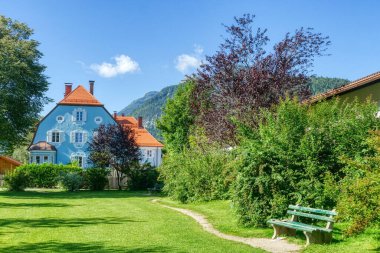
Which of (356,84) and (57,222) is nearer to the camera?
(57,222)

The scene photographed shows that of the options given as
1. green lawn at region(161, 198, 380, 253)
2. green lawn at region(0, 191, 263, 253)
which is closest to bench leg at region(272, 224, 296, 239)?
green lawn at region(161, 198, 380, 253)

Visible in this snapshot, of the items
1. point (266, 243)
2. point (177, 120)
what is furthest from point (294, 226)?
point (177, 120)

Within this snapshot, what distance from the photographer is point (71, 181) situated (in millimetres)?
37250

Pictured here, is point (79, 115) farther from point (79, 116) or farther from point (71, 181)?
point (71, 181)

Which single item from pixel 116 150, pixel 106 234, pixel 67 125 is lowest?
pixel 106 234

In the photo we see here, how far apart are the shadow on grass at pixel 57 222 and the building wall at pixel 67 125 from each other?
139 ft

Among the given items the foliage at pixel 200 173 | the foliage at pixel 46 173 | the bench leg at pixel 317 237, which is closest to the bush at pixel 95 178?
the foliage at pixel 46 173

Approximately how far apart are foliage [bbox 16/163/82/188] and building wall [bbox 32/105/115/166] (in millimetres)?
17841

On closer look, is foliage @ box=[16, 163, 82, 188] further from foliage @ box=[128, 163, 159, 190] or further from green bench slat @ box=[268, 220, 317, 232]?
green bench slat @ box=[268, 220, 317, 232]

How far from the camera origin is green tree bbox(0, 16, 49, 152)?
34344mm

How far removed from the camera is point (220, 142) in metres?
20.2

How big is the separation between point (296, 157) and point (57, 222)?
7991mm

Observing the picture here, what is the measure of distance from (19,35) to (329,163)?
102 ft

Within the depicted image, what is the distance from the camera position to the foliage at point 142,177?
133 feet
